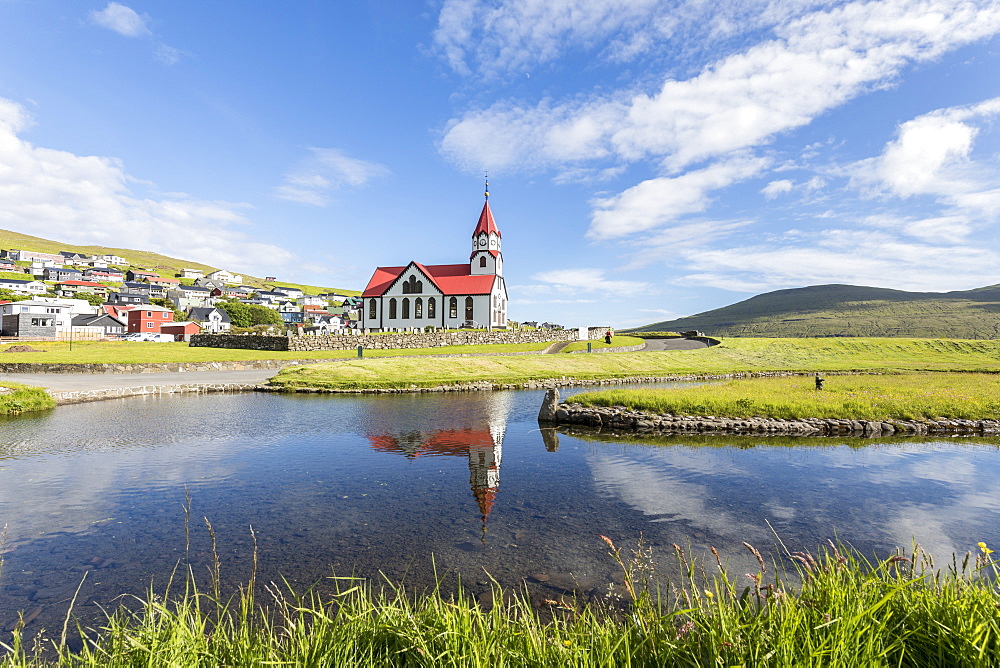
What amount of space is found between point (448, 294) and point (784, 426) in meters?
68.1

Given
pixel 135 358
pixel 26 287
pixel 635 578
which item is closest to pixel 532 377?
pixel 635 578

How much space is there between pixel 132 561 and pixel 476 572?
20.0 ft

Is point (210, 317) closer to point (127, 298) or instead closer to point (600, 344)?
point (127, 298)

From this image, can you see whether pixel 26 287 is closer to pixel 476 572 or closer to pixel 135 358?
pixel 135 358

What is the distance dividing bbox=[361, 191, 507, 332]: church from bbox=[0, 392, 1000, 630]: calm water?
63805 mm

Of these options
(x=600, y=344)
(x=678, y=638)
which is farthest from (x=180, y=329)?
(x=678, y=638)

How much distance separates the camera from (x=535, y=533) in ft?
31.2

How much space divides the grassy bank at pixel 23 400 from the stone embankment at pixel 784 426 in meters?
26.0

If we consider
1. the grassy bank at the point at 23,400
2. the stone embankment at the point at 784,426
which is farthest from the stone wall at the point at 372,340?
the stone embankment at the point at 784,426

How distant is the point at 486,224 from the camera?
8706cm

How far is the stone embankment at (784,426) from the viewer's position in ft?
65.8

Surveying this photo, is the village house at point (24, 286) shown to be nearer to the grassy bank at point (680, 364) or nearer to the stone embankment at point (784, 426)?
the grassy bank at point (680, 364)

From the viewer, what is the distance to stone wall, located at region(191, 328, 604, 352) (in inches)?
2197

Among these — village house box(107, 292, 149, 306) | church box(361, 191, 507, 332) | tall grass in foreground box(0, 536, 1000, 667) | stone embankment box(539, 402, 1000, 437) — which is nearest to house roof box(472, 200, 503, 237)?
church box(361, 191, 507, 332)
